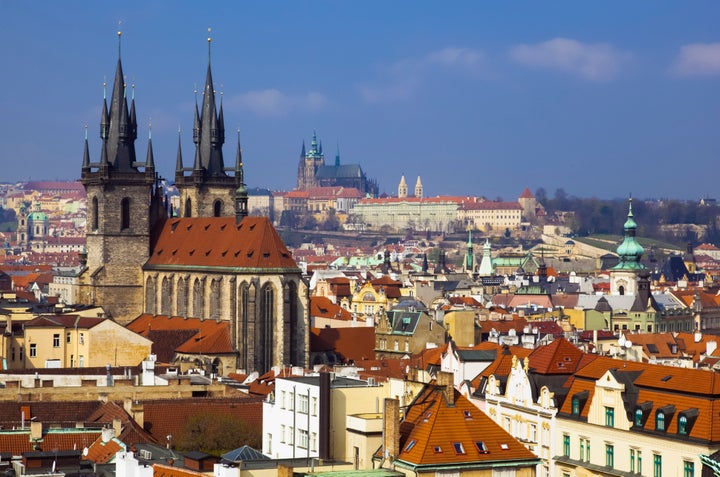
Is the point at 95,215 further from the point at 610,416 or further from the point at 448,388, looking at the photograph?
the point at 448,388

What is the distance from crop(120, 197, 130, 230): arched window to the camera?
109 m

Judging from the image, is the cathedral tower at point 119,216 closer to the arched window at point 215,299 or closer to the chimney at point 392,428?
the arched window at point 215,299

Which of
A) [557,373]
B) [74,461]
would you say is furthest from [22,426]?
[557,373]

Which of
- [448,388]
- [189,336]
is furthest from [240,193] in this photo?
[448,388]

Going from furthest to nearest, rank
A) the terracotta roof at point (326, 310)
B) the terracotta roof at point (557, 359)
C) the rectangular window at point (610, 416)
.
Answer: the terracotta roof at point (326, 310) → the terracotta roof at point (557, 359) → the rectangular window at point (610, 416)

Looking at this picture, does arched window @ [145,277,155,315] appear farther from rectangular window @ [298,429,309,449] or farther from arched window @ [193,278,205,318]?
rectangular window @ [298,429,309,449]

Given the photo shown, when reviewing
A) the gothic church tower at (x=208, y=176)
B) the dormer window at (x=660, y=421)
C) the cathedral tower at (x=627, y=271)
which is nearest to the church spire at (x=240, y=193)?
the gothic church tower at (x=208, y=176)

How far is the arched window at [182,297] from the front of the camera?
103312mm

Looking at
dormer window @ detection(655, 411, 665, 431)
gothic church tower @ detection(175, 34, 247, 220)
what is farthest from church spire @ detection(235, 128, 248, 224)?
dormer window @ detection(655, 411, 665, 431)

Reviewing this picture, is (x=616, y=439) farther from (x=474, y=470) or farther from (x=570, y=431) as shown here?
(x=474, y=470)

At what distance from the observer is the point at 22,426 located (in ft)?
174

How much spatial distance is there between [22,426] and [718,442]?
69.5 ft

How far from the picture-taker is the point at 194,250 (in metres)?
104

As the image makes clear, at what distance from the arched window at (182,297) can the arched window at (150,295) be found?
347 centimetres
